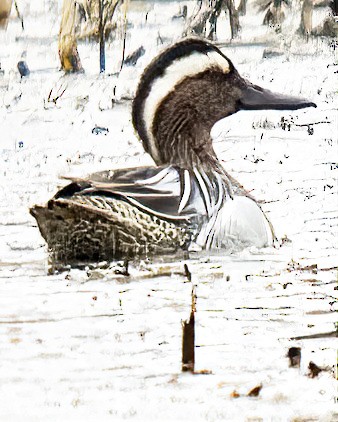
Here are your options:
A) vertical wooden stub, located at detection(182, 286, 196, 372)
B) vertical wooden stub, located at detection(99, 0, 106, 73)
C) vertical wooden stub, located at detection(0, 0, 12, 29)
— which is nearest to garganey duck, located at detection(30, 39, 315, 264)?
vertical wooden stub, located at detection(99, 0, 106, 73)

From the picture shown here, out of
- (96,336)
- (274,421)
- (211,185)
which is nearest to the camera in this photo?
(274,421)

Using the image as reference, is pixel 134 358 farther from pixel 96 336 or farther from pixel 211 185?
pixel 211 185

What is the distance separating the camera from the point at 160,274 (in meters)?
2.76

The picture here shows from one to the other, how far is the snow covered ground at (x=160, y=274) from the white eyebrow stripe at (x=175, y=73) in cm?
13

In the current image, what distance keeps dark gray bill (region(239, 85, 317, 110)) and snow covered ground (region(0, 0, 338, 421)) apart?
0.54ft

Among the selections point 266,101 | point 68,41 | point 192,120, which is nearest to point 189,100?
point 192,120

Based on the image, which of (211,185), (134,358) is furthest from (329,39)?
(134,358)

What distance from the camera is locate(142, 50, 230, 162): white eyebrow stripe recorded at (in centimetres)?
320

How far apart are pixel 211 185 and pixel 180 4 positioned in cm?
80

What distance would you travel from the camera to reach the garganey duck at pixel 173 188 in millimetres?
2877

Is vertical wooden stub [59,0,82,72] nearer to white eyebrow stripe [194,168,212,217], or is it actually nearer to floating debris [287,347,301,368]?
white eyebrow stripe [194,168,212,217]

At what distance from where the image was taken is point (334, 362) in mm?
2018

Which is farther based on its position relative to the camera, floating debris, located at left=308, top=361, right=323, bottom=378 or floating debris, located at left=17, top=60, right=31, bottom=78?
floating debris, located at left=17, top=60, right=31, bottom=78

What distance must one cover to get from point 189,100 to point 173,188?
1.44 feet
